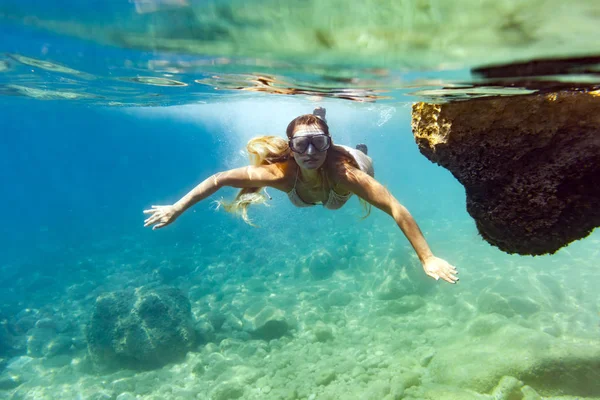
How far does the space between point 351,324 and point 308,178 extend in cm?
707

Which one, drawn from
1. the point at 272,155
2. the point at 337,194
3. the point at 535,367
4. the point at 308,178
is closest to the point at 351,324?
the point at 535,367

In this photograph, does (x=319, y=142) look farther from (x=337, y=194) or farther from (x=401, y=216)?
(x=401, y=216)

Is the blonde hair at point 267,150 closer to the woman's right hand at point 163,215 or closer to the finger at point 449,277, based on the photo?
the woman's right hand at point 163,215

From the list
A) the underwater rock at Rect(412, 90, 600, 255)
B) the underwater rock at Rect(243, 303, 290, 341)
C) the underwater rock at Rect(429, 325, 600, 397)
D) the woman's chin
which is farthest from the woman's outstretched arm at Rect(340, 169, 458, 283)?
the underwater rock at Rect(243, 303, 290, 341)

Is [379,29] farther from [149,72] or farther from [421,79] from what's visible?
[149,72]

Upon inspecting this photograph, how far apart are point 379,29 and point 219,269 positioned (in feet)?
52.4

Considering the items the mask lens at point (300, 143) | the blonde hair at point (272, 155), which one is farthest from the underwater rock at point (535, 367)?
the mask lens at point (300, 143)

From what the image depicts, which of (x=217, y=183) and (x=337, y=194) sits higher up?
(x=217, y=183)

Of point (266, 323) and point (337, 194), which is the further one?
point (266, 323)

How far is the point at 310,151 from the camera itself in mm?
4535

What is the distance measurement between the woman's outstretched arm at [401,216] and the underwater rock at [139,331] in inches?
339

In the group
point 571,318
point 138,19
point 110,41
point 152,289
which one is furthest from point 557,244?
point 152,289

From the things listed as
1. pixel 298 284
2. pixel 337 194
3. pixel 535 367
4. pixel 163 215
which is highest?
pixel 337 194

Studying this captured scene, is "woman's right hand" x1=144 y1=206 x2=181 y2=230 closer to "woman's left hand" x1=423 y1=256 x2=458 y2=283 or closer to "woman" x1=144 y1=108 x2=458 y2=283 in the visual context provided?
"woman" x1=144 y1=108 x2=458 y2=283
